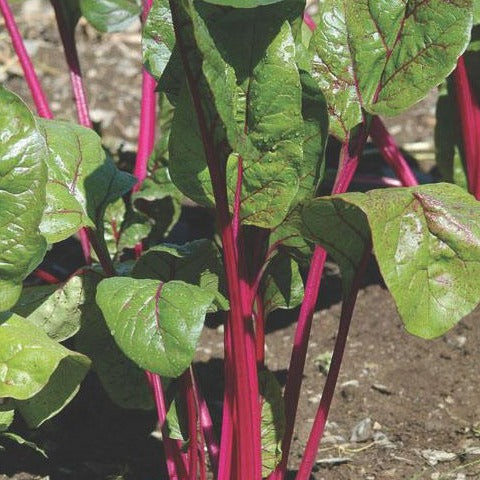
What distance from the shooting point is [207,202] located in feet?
4.95

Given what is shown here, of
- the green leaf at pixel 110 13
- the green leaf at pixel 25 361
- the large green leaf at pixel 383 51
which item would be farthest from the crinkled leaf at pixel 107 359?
the green leaf at pixel 110 13

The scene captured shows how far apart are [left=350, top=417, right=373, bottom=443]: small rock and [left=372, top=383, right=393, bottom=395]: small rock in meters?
0.11

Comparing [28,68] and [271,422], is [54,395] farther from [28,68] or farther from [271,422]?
[28,68]

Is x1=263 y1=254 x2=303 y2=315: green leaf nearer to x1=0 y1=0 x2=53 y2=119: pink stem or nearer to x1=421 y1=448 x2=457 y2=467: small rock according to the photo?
x1=421 y1=448 x2=457 y2=467: small rock

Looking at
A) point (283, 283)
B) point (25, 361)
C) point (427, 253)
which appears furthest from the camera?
point (283, 283)

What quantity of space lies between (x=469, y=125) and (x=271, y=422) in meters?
0.98

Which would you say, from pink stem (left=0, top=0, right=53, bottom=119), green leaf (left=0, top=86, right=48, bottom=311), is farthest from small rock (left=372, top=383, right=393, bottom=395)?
green leaf (left=0, top=86, right=48, bottom=311)

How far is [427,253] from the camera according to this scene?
133cm

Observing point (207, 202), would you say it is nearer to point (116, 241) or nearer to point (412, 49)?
point (412, 49)

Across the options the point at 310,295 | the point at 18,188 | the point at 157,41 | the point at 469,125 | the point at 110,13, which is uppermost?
the point at 157,41

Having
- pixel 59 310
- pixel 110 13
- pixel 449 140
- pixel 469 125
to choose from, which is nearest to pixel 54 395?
pixel 59 310

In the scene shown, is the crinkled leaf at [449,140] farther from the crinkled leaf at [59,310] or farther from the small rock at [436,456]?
the crinkled leaf at [59,310]

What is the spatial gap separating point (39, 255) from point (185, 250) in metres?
0.25

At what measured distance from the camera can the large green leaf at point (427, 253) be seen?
1.30m
